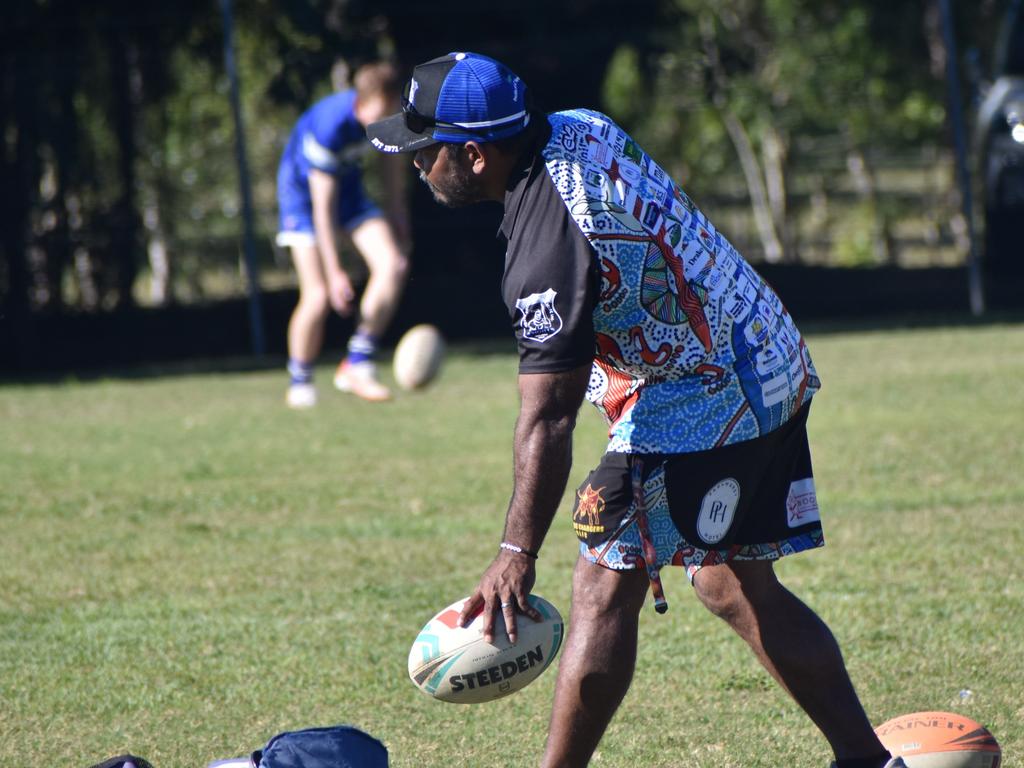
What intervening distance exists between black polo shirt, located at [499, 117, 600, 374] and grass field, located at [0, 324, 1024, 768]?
1.43 metres

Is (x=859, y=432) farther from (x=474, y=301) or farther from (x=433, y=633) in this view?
(x=474, y=301)

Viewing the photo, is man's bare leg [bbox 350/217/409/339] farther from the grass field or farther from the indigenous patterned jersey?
the indigenous patterned jersey

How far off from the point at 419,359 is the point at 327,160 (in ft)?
5.20

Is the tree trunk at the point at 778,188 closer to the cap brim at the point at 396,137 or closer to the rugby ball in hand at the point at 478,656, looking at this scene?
the cap brim at the point at 396,137

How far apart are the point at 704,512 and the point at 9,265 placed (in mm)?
13074

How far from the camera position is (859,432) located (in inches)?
370

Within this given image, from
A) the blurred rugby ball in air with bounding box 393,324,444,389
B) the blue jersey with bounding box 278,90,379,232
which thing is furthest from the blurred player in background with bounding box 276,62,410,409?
the blurred rugby ball in air with bounding box 393,324,444,389

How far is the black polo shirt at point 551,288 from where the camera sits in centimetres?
330

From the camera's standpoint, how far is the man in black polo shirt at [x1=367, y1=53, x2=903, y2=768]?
11.0 feet

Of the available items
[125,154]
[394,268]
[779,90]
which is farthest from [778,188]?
[394,268]

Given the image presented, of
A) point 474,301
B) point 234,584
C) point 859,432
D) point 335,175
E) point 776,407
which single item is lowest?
point 474,301

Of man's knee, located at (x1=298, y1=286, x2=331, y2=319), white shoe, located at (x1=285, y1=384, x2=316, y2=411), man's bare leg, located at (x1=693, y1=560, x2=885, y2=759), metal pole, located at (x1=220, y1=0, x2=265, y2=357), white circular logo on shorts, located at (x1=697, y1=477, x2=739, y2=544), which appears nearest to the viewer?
white circular logo on shorts, located at (x1=697, y1=477, x2=739, y2=544)

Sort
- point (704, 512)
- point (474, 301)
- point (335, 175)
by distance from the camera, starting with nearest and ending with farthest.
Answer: point (704, 512) → point (335, 175) → point (474, 301)

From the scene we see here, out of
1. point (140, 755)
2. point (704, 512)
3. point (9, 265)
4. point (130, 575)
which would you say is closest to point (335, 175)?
point (130, 575)
